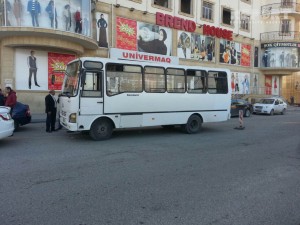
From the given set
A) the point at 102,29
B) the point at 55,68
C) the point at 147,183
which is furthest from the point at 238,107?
the point at 147,183

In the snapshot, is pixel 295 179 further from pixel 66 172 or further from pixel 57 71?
pixel 57 71

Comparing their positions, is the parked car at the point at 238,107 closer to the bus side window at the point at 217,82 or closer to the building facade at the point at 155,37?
the building facade at the point at 155,37

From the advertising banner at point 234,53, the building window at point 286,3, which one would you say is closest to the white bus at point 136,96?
the advertising banner at point 234,53

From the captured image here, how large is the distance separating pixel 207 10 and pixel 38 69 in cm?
1825

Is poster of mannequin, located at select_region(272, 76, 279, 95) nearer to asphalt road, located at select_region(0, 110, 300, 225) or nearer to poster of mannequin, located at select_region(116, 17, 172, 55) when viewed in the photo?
poster of mannequin, located at select_region(116, 17, 172, 55)

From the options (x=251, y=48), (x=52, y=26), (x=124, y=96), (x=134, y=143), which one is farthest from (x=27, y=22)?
(x=251, y=48)

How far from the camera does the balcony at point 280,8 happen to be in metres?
34.7

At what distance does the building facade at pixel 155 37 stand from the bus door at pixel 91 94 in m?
8.48

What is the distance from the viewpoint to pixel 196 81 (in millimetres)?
11805

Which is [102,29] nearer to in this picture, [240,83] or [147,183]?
[147,183]

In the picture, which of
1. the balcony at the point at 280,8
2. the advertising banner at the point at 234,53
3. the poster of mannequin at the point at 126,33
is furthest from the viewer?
the balcony at the point at 280,8

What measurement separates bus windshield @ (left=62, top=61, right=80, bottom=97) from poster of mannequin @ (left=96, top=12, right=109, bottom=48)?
11.2 meters

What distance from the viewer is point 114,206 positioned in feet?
13.8

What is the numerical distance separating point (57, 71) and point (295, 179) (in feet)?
54.3
